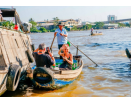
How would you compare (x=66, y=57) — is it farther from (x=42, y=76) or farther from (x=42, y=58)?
(x=42, y=76)

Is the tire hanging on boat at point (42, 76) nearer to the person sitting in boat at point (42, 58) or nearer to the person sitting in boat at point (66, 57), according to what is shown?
the person sitting in boat at point (42, 58)

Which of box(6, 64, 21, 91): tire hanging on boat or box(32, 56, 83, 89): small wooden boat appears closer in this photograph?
box(6, 64, 21, 91): tire hanging on boat

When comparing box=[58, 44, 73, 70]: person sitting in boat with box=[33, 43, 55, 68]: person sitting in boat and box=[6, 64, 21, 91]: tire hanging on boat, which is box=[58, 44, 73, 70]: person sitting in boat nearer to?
box=[33, 43, 55, 68]: person sitting in boat

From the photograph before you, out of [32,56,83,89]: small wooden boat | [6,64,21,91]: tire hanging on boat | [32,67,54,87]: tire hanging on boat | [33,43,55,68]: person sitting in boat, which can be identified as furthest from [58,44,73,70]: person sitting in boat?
[6,64,21,91]: tire hanging on boat

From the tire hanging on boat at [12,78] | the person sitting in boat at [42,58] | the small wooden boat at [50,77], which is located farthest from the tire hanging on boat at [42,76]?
the tire hanging on boat at [12,78]

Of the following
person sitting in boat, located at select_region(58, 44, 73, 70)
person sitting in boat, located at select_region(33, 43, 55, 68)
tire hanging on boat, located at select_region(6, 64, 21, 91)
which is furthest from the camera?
person sitting in boat, located at select_region(58, 44, 73, 70)

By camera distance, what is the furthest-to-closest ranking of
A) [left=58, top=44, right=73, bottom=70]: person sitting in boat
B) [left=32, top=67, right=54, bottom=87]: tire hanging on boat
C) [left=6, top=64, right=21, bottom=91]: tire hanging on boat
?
[left=58, top=44, right=73, bottom=70]: person sitting in boat, [left=32, top=67, right=54, bottom=87]: tire hanging on boat, [left=6, top=64, right=21, bottom=91]: tire hanging on boat

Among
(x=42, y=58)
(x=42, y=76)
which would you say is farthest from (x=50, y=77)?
(x=42, y=58)

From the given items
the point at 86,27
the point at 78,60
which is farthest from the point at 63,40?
the point at 86,27

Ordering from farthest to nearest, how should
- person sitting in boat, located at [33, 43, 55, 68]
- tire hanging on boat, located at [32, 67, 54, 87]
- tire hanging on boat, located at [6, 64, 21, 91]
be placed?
person sitting in boat, located at [33, 43, 55, 68]
tire hanging on boat, located at [32, 67, 54, 87]
tire hanging on boat, located at [6, 64, 21, 91]

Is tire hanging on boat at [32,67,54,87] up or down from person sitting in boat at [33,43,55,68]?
down

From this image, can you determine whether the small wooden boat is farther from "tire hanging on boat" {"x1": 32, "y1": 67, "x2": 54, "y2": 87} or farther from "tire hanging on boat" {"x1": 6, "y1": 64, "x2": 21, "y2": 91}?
"tire hanging on boat" {"x1": 6, "y1": 64, "x2": 21, "y2": 91}

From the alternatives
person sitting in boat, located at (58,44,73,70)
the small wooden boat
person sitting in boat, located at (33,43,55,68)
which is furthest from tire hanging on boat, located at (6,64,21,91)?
person sitting in boat, located at (58,44,73,70)

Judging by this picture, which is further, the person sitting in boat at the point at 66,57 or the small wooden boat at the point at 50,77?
the person sitting in boat at the point at 66,57
